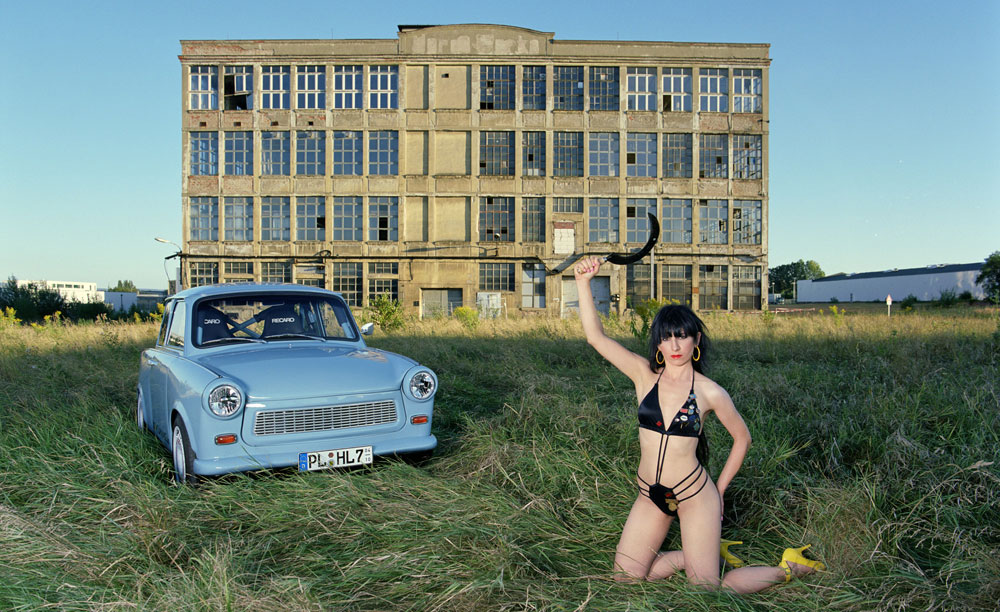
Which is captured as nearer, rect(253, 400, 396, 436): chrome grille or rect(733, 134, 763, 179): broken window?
rect(253, 400, 396, 436): chrome grille

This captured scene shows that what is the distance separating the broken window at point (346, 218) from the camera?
3794 centimetres

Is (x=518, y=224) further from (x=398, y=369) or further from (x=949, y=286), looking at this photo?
(x=949, y=286)

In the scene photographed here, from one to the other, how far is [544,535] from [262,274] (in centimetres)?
3829

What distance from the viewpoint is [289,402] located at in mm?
4449

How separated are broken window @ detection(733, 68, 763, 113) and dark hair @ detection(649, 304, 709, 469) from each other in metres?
40.0

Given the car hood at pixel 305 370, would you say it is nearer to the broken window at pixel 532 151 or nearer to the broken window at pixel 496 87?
the broken window at pixel 532 151

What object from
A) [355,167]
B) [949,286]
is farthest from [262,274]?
[949,286]

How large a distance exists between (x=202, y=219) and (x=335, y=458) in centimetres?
3858

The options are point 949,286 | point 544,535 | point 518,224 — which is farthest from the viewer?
point 949,286

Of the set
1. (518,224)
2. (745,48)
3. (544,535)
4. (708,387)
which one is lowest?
(544,535)

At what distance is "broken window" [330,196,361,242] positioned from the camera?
124 feet

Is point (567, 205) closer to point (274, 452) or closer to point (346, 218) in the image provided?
point (346, 218)

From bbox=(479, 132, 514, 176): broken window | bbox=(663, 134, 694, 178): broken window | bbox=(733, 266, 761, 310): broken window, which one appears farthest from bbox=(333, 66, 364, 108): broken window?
bbox=(733, 266, 761, 310): broken window

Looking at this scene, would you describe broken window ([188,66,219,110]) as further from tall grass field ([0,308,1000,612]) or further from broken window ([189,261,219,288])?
tall grass field ([0,308,1000,612])
